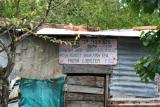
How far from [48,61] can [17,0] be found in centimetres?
366

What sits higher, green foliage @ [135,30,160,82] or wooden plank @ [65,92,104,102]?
green foliage @ [135,30,160,82]

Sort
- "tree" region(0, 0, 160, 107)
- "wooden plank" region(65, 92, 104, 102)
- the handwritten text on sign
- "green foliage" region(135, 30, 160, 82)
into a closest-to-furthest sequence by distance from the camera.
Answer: "green foliage" region(135, 30, 160, 82) → "tree" region(0, 0, 160, 107) → "wooden plank" region(65, 92, 104, 102) → the handwritten text on sign

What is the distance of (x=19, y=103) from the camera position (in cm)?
1019

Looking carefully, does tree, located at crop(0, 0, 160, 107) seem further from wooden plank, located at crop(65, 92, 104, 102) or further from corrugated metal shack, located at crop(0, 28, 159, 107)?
wooden plank, located at crop(65, 92, 104, 102)

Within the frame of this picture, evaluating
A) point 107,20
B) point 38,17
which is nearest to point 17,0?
point 38,17

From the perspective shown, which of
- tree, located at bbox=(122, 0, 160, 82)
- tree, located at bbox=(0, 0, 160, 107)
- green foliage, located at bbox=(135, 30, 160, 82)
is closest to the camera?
tree, located at bbox=(122, 0, 160, 82)

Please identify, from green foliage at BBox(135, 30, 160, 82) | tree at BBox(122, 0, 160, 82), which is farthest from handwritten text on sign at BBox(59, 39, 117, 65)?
green foliage at BBox(135, 30, 160, 82)

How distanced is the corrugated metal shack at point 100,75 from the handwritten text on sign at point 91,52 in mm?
80

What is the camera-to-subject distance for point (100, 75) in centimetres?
1019

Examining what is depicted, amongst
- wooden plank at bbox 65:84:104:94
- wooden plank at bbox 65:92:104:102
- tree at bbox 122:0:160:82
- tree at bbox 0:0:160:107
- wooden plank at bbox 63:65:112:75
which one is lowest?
wooden plank at bbox 65:92:104:102

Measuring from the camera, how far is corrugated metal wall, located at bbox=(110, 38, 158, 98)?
1019 centimetres

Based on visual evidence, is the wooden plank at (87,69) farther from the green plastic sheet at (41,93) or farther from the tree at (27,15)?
the tree at (27,15)

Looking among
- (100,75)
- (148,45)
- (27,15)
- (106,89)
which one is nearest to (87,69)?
(100,75)

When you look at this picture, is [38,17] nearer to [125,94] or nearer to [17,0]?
[17,0]
